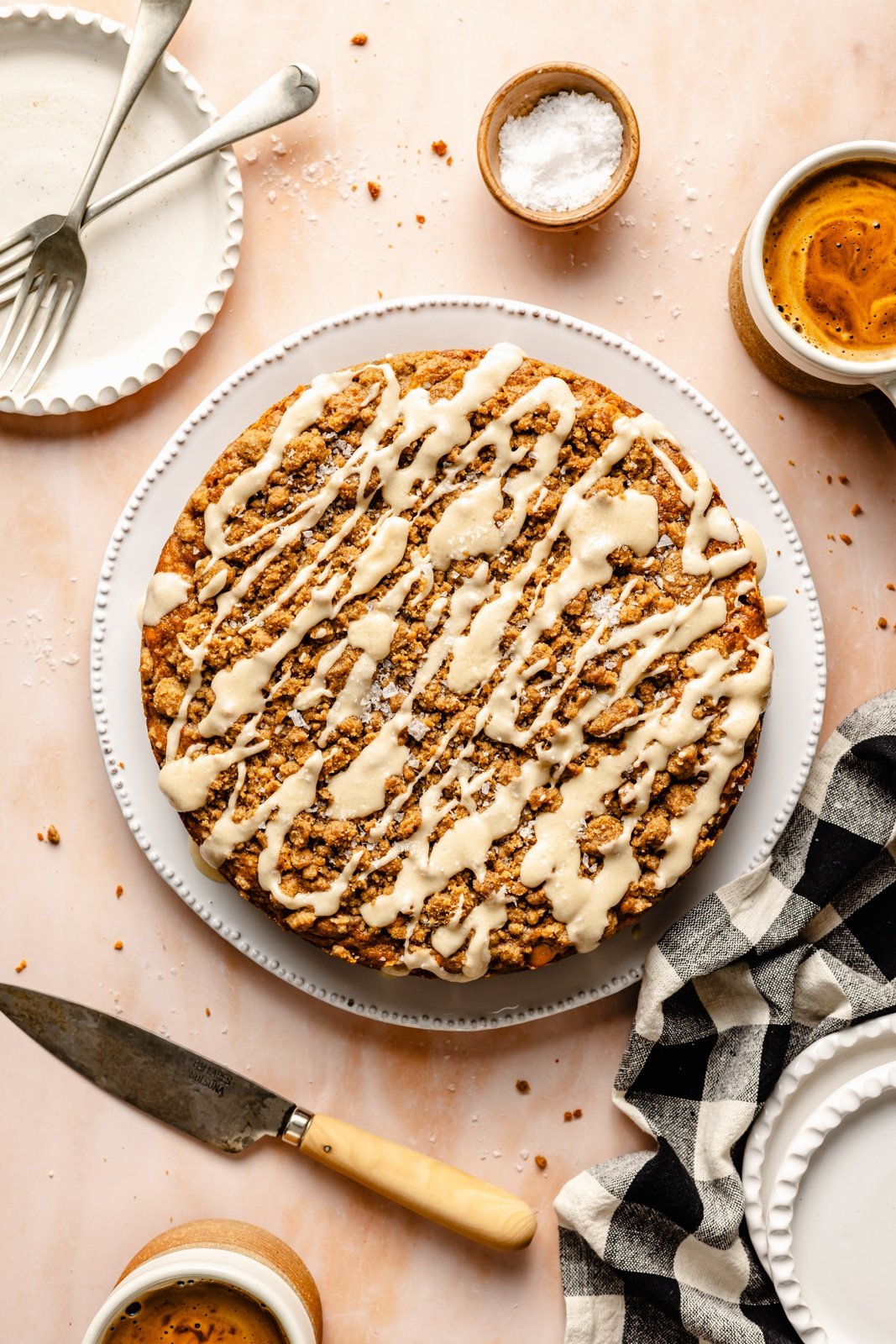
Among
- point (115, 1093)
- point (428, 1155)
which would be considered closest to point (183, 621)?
point (115, 1093)

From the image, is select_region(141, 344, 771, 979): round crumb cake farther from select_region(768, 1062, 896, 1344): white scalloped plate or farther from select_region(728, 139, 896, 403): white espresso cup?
select_region(768, 1062, 896, 1344): white scalloped plate

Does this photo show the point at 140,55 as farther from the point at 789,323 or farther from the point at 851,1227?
the point at 851,1227

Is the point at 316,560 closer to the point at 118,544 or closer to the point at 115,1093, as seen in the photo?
the point at 118,544

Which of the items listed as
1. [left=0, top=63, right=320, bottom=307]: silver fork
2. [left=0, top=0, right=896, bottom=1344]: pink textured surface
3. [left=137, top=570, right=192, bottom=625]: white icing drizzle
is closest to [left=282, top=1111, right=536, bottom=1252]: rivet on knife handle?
[left=0, top=0, right=896, bottom=1344]: pink textured surface

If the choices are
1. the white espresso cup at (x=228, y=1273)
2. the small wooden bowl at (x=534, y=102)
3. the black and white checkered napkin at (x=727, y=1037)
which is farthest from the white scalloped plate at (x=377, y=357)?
the white espresso cup at (x=228, y=1273)

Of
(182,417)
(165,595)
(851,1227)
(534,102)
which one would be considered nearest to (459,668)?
(165,595)
